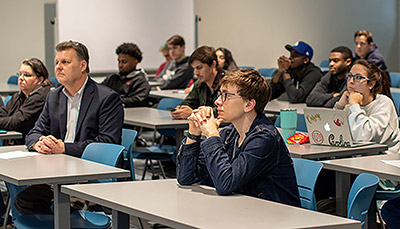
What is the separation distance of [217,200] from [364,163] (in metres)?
1.21

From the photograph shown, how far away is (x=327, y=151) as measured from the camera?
3994mm

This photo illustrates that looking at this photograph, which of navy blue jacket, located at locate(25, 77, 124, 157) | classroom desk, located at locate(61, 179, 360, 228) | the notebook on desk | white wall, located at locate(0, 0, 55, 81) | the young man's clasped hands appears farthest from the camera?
white wall, located at locate(0, 0, 55, 81)

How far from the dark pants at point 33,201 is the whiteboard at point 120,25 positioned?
19.1 feet

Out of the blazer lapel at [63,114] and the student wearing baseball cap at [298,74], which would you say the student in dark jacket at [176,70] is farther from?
the blazer lapel at [63,114]

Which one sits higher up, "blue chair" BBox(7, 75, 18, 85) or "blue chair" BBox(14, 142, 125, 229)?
"blue chair" BBox(14, 142, 125, 229)

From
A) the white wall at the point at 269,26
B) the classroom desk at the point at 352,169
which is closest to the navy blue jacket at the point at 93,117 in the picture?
A: the classroom desk at the point at 352,169

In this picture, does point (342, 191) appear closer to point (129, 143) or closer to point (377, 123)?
point (377, 123)

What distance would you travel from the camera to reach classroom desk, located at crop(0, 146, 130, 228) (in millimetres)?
3078

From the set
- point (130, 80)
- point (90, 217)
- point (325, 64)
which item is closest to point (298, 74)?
point (130, 80)

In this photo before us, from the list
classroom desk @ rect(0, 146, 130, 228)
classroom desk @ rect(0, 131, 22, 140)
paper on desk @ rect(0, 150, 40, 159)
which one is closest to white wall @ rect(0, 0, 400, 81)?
classroom desk @ rect(0, 131, 22, 140)

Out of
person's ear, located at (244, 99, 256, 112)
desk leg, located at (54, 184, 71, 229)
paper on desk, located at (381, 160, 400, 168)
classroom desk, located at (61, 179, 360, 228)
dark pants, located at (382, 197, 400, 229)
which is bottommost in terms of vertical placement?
dark pants, located at (382, 197, 400, 229)

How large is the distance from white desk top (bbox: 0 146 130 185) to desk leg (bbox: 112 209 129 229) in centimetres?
45

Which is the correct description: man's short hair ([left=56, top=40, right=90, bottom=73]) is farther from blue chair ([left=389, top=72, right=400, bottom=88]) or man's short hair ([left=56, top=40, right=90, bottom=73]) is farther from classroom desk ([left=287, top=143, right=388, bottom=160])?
blue chair ([left=389, top=72, right=400, bottom=88])

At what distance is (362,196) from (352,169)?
465mm
